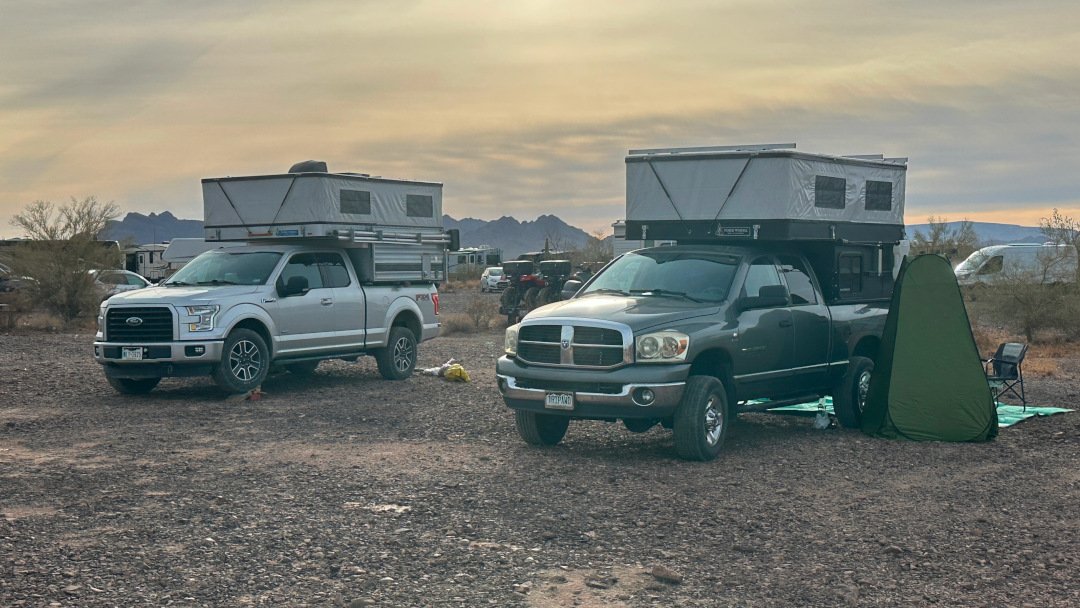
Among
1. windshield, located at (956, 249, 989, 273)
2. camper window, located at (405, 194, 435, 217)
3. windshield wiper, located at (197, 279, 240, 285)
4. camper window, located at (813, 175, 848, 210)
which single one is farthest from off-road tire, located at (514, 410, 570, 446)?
windshield, located at (956, 249, 989, 273)

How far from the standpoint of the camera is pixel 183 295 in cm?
1400

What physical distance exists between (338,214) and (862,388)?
7.46m

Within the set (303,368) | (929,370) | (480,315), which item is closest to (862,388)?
(929,370)

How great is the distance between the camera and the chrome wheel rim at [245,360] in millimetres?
14148

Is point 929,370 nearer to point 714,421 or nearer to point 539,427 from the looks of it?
point 714,421

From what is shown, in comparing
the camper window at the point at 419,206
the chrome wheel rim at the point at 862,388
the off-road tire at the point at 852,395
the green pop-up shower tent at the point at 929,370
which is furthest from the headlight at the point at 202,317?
the green pop-up shower tent at the point at 929,370

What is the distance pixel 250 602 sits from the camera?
5.86 metres

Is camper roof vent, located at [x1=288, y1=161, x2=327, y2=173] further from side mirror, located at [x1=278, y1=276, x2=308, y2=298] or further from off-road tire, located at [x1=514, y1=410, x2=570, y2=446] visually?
off-road tire, located at [x1=514, y1=410, x2=570, y2=446]

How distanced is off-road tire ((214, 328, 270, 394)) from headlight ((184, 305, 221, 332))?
30cm

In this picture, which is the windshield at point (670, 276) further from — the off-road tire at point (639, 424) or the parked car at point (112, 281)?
the parked car at point (112, 281)

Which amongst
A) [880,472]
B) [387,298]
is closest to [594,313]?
[880,472]

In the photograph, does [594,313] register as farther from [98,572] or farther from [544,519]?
[98,572]

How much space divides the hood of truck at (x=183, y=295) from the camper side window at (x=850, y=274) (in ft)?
23.0

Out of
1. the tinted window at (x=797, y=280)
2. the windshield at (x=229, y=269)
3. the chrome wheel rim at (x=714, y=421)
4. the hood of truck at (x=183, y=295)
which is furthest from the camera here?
the windshield at (x=229, y=269)
